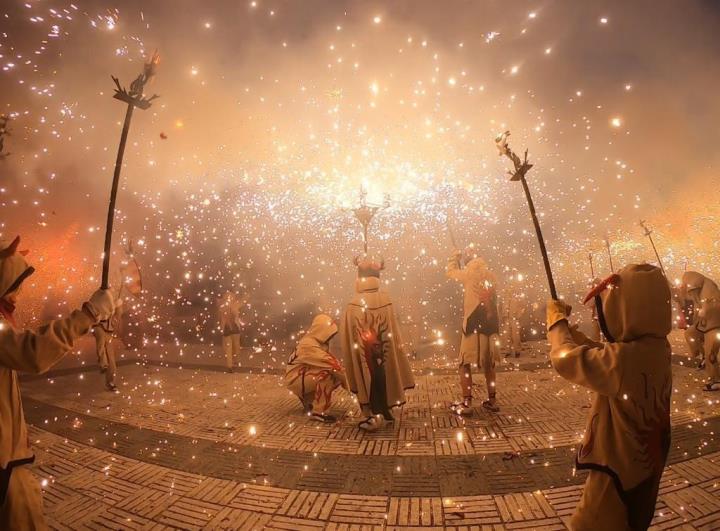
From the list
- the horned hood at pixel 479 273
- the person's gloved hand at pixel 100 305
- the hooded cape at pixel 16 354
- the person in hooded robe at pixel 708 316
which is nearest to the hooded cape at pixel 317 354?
the horned hood at pixel 479 273

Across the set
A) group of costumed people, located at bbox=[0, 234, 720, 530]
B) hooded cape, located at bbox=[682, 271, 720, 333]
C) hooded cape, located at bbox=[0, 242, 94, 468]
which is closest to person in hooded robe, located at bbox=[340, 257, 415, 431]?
→ group of costumed people, located at bbox=[0, 234, 720, 530]

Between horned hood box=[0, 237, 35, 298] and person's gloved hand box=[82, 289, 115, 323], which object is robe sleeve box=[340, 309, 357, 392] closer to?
person's gloved hand box=[82, 289, 115, 323]

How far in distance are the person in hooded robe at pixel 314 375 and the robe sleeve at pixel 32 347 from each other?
4.32 meters

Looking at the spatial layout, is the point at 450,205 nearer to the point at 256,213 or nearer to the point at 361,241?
the point at 361,241

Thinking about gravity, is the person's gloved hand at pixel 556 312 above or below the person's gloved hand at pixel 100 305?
below

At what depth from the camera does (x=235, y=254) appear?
19.2m

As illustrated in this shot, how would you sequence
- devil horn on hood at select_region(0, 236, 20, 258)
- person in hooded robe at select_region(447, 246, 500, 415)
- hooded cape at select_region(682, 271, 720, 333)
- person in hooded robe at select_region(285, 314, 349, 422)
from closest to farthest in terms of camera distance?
devil horn on hood at select_region(0, 236, 20, 258)
person in hooded robe at select_region(447, 246, 500, 415)
person in hooded robe at select_region(285, 314, 349, 422)
hooded cape at select_region(682, 271, 720, 333)

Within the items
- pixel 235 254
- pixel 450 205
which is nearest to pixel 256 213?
pixel 235 254

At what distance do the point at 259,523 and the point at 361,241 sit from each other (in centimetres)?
1712

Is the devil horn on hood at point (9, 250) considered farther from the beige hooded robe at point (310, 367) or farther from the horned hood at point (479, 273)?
the horned hood at point (479, 273)

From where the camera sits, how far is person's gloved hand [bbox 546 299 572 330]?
2.34 metres

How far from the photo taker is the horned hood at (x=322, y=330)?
6387 millimetres

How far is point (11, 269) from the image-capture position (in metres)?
2.19

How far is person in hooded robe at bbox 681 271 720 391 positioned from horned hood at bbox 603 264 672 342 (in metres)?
6.11
